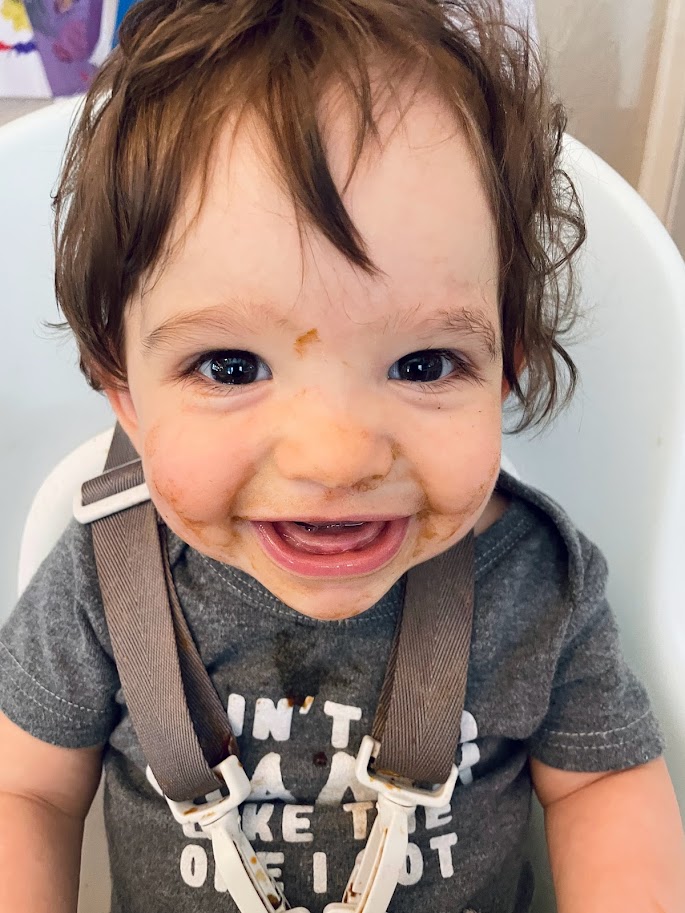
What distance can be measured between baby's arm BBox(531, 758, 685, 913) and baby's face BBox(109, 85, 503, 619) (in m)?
0.26

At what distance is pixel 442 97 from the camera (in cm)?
42

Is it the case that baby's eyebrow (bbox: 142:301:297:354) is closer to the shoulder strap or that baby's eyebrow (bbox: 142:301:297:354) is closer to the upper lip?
the upper lip

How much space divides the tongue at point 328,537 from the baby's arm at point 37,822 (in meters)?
0.27

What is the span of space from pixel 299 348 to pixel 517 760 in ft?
1.29

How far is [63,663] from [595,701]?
1.25 ft

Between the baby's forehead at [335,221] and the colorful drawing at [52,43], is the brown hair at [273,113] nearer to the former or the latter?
the baby's forehead at [335,221]

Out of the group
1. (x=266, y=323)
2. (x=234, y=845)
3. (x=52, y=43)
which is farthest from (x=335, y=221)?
(x=52, y=43)

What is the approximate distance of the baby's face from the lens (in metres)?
0.39

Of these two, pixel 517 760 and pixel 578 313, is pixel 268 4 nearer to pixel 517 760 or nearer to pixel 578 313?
pixel 578 313

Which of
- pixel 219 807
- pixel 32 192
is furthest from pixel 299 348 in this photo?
pixel 32 192

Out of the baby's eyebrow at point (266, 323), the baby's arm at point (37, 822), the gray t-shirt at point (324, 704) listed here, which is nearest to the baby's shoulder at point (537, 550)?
the gray t-shirt at point (324, 704)

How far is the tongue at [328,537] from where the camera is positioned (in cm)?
46

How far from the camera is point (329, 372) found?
1.32 ft

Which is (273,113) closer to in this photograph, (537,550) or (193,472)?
(193,472)
